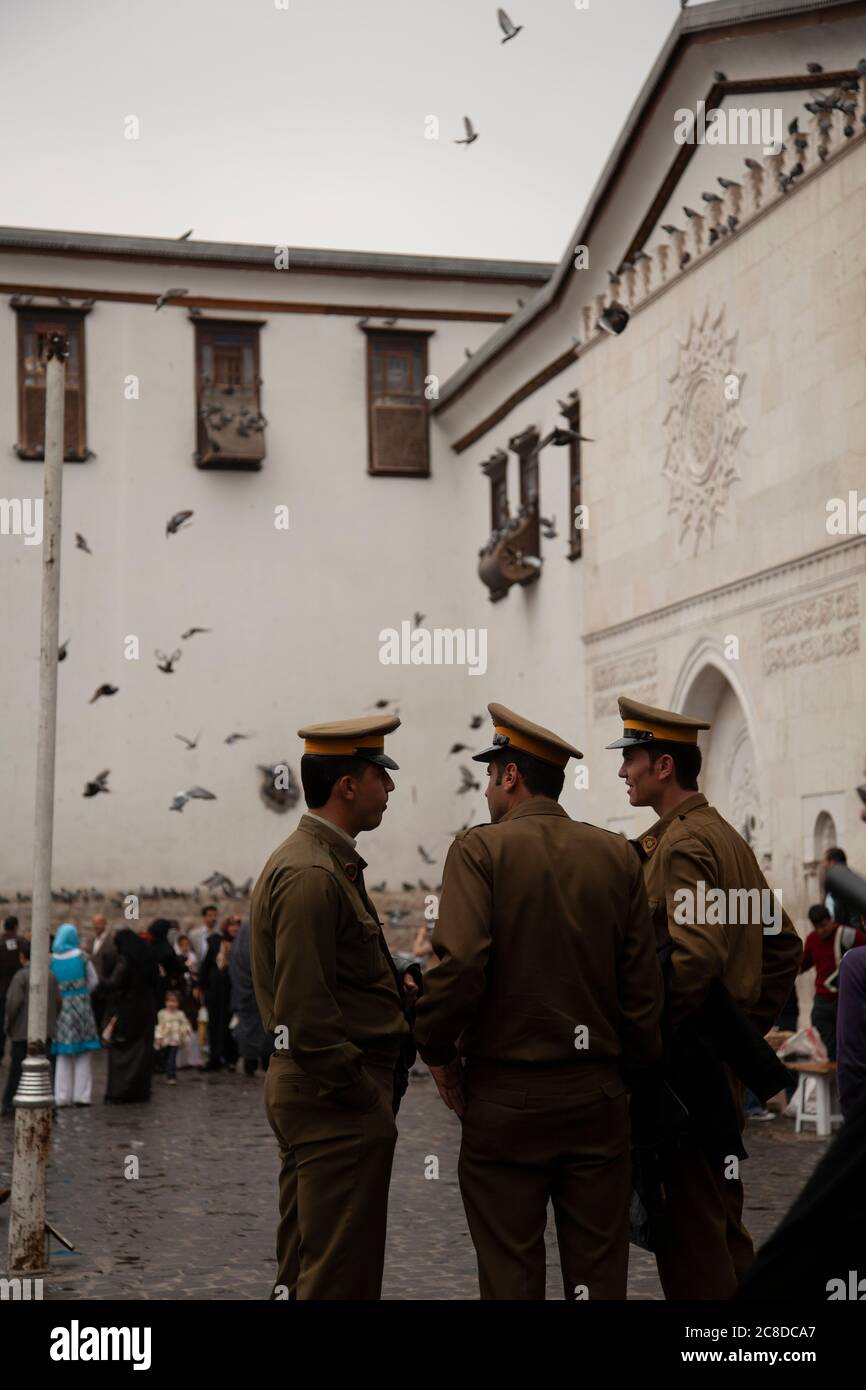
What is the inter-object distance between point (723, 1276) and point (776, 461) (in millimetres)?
12582

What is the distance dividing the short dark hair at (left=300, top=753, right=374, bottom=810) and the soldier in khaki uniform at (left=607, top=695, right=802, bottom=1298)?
2.75 ft

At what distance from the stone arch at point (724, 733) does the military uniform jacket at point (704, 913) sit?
38.9 ft

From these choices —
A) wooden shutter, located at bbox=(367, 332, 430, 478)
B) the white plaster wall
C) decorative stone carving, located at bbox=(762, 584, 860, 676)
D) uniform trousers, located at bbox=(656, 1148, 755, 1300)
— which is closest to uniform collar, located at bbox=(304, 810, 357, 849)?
uniform trousers, located at bbox=(656, 1148, 755, 1300)

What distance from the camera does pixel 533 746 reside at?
5238 mm

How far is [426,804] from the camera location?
2950 cm

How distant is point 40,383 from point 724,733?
14.1 m

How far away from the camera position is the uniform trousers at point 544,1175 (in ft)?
16.0

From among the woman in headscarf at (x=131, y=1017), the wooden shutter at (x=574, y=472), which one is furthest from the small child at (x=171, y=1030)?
the wooden shutter at (x=574, y=472)

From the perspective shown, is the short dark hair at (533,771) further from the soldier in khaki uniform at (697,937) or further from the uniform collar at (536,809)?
the soldier in khaki uniform at (697,937)

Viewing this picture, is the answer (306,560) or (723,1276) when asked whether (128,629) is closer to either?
(306,560)

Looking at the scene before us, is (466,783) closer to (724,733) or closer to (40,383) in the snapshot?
(40,383)

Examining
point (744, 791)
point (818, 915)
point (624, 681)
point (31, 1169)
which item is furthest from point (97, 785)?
point (31, 1169)

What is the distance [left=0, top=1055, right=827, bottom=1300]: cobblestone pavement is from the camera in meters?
8.27
